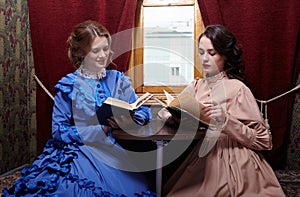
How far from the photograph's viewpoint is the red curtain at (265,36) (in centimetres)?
225

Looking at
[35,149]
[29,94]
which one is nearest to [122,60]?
[29,94]

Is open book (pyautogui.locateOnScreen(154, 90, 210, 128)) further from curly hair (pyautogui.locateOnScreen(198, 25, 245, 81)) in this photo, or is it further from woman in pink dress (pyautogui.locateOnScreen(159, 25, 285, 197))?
curly hair (pyautogui.locateOnScreen(198, 25, 245, 81))

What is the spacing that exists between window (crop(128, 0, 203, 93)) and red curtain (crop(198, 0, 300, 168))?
0.18m

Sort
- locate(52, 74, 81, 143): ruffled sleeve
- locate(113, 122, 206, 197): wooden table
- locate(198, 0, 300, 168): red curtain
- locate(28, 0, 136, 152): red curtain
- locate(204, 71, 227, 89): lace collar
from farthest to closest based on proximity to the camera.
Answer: locate(28, 0, 136, 152): red curtain < locate(198, 0, 300, 168): red curtain < locate(204, 71, 227, 89): lace collar < locate(52, 74, 81, 143): ruffled sleeve < locate(113, 122, 206, 197): wooden table

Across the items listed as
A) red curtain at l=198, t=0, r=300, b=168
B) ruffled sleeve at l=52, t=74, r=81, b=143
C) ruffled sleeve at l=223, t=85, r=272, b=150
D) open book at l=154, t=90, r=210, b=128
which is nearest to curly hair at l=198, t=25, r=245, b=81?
ruffled sleeve at l=223, t=85, r=272, b=150

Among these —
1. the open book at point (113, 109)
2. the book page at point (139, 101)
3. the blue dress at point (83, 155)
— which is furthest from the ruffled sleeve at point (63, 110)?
the book page at point (139, 101)

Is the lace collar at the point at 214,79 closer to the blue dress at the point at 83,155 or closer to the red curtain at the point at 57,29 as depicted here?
the blue dress at the point at 83,155

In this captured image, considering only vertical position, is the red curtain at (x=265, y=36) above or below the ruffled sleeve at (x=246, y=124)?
above

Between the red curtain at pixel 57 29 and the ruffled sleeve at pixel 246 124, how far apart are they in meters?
0.87

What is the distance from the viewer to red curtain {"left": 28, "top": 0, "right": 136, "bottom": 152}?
92.8 inches

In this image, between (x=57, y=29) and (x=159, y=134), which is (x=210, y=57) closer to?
(x=159, y=134)

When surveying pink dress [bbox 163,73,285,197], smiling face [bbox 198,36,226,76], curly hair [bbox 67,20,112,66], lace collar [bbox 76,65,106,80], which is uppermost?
curly hair [bbox 67,20,112,66]

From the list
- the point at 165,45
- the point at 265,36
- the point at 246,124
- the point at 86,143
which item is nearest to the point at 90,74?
the point at 86,143

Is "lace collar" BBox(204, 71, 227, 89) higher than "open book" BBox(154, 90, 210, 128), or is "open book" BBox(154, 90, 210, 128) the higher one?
"lace collar" BBox(204, 71, 227, 89)
